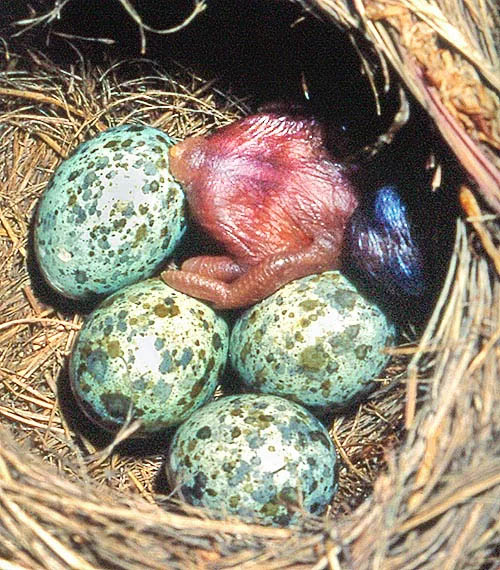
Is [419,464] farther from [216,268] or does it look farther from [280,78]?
[280,78]

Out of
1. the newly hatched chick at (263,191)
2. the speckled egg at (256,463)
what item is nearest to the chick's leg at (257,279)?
the newly hatched chick at (263,191)

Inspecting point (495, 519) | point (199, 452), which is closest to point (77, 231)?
point (199, 452)

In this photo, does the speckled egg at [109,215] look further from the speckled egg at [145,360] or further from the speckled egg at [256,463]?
the speckled egg at [256,463]

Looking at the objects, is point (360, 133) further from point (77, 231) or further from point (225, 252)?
point (77, 231)

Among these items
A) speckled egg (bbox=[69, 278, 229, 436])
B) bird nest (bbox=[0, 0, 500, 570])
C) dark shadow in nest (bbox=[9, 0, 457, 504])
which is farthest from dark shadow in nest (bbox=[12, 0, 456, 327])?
speckled egg (bbox=[69, 278, 229, 436])

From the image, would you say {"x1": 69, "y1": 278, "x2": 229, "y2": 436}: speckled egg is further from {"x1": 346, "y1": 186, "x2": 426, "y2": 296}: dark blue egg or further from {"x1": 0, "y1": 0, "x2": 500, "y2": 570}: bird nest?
{"x1": 346, "y1": 186, "x2": 426, "y2": 296}: dark blue egg
